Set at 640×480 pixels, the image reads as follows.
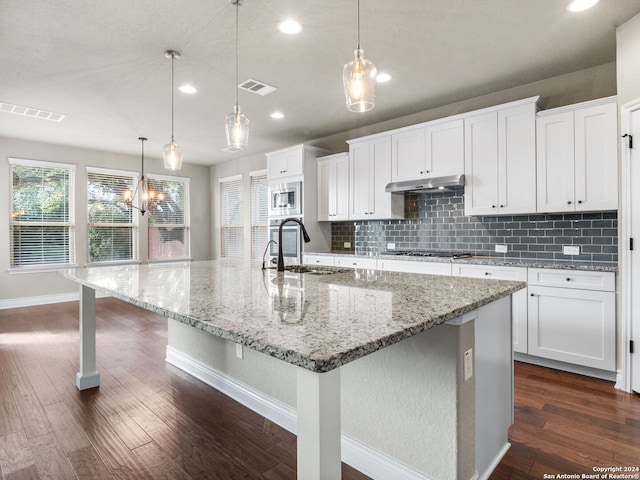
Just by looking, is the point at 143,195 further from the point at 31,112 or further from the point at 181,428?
the point at 181,428

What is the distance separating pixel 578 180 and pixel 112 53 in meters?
4.02

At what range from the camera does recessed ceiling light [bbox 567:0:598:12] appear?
2.36 m

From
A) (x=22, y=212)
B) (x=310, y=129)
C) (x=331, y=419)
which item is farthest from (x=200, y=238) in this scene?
(x=331, y=419)

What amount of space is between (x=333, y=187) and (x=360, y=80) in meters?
3.24

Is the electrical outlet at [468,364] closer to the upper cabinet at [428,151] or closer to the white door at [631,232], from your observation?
the white door at [631,232]

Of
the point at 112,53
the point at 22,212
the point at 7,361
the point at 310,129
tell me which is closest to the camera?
the point at 112,53

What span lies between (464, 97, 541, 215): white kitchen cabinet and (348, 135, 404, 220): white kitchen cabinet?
3.13 feet

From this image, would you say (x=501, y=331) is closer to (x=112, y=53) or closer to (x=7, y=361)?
(x=112, y=53)

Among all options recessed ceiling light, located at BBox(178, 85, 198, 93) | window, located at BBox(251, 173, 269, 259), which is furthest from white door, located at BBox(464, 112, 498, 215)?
window, located at BBox(251, 173, 269, 259)

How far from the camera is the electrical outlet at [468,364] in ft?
4.78

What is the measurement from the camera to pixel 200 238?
26.5 ft

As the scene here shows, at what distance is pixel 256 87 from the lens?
147 inches

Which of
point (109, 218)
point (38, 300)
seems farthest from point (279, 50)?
point (38, 300)

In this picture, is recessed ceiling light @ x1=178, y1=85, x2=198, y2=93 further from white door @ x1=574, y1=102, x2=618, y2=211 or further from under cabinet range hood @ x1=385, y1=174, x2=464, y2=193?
→ white door @ x1=574, y1=102, x2=618, y2=211
